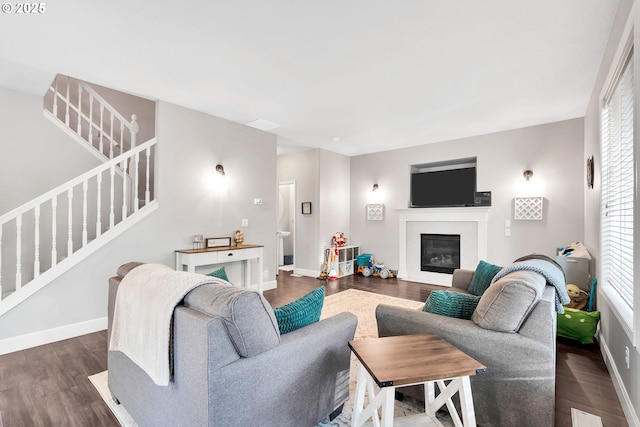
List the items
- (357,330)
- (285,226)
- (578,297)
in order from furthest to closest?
(285,226) < (578,297) < (357,330)

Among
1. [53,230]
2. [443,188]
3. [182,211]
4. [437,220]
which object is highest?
[443,188]

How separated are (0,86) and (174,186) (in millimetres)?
1970

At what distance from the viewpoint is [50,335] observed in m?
2.92

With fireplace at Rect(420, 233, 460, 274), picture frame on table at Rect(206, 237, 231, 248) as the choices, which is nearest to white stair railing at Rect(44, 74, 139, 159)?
picture frame on table at Rect(206, 237, 231, 248)

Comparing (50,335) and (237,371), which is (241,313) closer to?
(237,371)

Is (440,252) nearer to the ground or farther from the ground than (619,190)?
nearer to the ground

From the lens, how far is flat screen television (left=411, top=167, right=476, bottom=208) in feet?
17.3

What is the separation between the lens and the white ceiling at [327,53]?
2102mm

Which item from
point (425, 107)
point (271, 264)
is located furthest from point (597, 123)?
point (271, 264)

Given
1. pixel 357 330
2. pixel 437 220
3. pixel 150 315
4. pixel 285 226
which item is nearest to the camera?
pixel 150 315

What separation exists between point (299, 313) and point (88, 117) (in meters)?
4.51

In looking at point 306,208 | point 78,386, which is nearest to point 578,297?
point 306,208

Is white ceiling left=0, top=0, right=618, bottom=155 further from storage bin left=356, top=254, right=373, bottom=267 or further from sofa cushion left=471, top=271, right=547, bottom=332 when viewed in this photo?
storage bin left=356, top=254, right=373, bottom=267

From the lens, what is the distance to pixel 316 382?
5.23 ft
